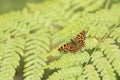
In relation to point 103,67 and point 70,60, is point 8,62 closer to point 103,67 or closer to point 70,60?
point 70,60

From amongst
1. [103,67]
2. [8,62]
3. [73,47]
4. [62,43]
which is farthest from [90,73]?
[8,62]

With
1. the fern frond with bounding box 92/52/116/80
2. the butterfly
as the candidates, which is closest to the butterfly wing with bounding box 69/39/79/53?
the butterfly

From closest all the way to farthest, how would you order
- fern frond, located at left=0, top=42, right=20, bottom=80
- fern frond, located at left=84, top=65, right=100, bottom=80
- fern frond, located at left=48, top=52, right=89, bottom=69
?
fern frond, located at left=84, top=65, right=100, bottom=80 < fern frond, located at left=48, top=52, right=89, bottom=69 < fern frond, located at left=0, top=42, right=20, bottom=80

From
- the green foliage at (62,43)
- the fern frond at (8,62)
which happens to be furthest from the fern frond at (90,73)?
the fern frond at (8,62)

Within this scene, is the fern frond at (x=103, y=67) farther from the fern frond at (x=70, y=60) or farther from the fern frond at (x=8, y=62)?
the fern frond at (x=8, y=62)

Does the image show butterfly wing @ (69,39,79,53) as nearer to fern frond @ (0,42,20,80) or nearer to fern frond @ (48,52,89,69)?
fern frond @ (48,52,89,69)

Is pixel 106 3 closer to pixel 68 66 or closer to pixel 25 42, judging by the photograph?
pixel 25 42
